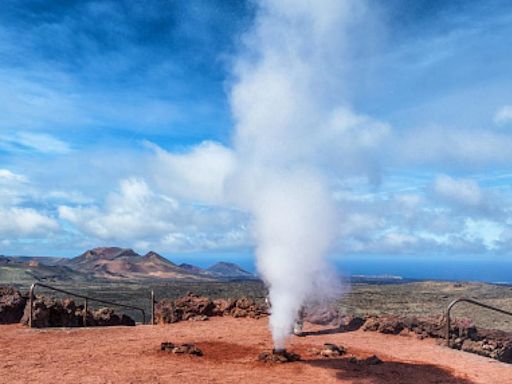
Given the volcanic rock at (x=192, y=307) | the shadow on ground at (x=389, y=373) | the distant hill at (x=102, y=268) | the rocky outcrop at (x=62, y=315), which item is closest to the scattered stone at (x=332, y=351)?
the shadow on ground at (x=389, y=373)

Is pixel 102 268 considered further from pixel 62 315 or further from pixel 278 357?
pixel 278 357

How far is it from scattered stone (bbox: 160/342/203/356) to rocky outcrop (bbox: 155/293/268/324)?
6354 mm

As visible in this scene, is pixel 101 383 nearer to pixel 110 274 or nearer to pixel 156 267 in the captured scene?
pixel 110 274

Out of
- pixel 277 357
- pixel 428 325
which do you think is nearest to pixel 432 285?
pixel 428 325

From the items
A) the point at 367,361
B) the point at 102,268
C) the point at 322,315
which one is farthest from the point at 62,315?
the point at 102,268

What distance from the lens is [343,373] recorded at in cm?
1174

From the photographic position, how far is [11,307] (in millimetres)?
18172

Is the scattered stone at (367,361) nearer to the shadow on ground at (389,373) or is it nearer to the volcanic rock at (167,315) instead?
the shadow on ground at (389,373)

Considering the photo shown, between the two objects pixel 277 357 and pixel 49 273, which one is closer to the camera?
pixel 277 357

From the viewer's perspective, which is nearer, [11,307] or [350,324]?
[11,307]

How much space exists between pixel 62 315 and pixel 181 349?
6.94 metres

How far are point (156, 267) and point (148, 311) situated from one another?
83927mm

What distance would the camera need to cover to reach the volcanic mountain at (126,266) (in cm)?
11056

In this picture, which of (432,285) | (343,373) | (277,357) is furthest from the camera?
(432,285)
